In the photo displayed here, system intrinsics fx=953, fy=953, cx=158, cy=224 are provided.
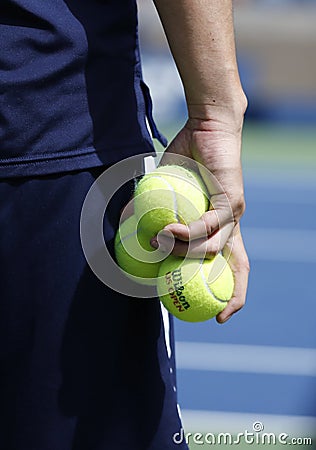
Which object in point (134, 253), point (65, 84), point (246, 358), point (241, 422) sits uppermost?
point (65, 84)

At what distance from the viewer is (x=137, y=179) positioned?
5.45 feet

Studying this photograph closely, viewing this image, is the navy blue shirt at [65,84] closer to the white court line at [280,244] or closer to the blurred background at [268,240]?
the blurred background at [268,240]

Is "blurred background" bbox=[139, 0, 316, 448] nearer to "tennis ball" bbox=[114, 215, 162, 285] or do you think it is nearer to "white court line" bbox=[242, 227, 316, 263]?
"white court line" bbox=[242, 227, 316, 263]

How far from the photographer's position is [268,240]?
21.9 ft

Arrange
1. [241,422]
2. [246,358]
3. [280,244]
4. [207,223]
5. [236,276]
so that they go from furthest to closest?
1. [280,244]
2. [246,358]
3. [241,422]
4. [236,276]
5. [207,223]

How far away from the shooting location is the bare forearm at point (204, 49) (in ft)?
5.04

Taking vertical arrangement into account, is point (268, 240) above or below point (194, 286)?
below

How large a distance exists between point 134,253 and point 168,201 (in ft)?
0.36

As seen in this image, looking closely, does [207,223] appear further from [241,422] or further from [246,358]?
[246,358]

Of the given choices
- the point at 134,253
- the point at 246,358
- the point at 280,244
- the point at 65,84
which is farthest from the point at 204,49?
the point at 280,244

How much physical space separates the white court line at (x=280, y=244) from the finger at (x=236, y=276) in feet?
14.9

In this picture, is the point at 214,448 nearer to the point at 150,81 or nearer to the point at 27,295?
the point at 27,295

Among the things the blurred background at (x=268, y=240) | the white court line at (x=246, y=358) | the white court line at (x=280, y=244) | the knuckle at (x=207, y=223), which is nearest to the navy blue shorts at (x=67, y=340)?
the knuckle at (x=207, y=223)

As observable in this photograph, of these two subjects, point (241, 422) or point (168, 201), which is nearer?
point (168, 201)
